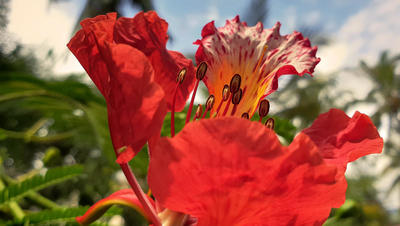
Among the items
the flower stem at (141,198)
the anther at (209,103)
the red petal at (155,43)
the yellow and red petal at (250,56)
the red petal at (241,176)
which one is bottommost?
the flower stem at (141,198)

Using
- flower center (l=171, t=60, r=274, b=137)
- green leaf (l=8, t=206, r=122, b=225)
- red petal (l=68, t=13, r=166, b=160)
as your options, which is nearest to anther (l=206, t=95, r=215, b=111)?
flower center (l=171, t=60, r=274, b=137)

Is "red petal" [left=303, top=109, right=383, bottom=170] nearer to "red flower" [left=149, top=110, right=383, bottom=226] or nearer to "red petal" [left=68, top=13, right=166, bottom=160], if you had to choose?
"red flower" [left=149, top=110, right=383, bottom=226]

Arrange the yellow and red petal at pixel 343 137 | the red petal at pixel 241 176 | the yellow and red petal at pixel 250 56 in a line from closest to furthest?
1. the red petal at pixel 241 176
2. the yellow and red petal at pixel 343 137
3. the yellow and red petal at pixel 250 56

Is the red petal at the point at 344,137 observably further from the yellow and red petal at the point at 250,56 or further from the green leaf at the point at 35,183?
the green leaf at the point at 35,183

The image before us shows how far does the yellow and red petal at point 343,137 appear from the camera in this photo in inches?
15.9

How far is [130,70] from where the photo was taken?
344mm

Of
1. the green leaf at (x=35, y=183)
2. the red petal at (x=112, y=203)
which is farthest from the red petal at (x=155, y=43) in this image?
the green leaf at (x=35, y=183)

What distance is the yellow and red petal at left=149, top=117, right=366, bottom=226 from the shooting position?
0.29 meters

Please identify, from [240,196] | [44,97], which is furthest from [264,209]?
[44,97]

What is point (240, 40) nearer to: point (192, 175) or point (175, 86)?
point (175, 86)

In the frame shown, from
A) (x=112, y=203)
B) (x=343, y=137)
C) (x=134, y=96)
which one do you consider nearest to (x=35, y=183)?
(x=112, y=203)

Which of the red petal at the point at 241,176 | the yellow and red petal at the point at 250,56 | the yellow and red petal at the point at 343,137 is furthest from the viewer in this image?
the yellow and red petal at the point at 250,56

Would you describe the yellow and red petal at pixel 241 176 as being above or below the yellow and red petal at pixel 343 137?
below

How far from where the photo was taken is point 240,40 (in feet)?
1.81
